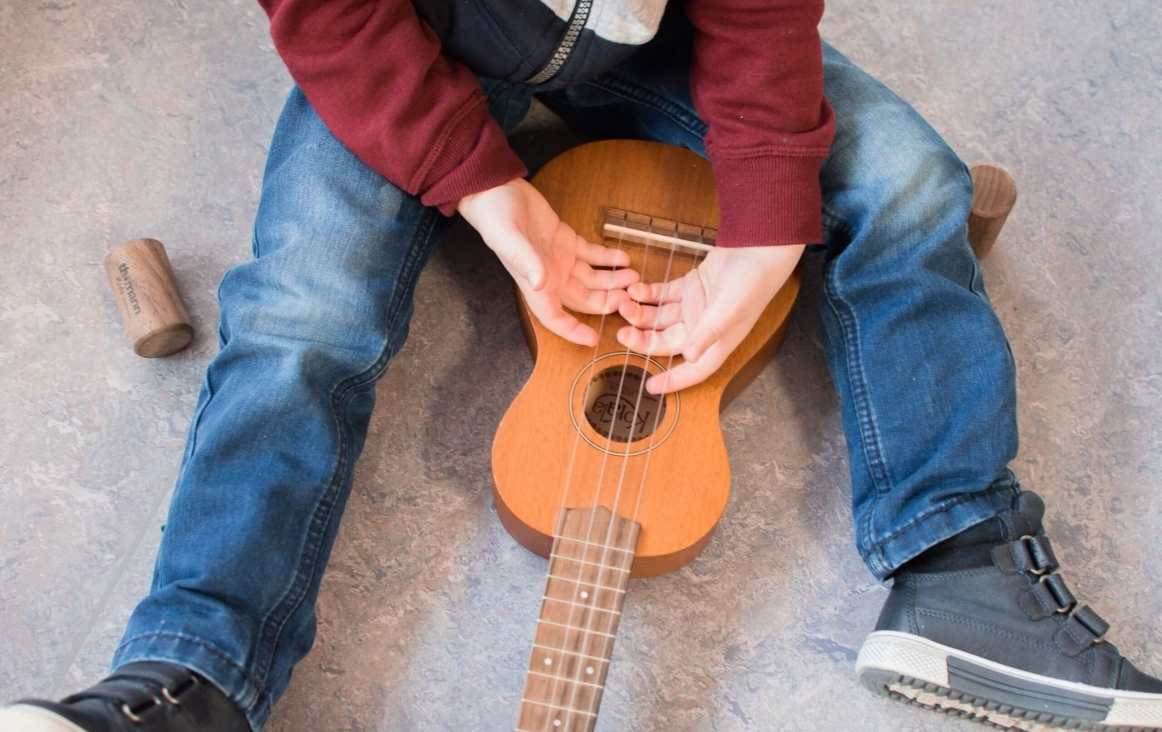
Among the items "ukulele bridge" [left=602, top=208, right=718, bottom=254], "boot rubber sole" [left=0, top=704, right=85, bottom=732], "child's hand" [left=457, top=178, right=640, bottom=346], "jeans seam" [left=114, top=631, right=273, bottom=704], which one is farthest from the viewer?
"ukulele bridge" [left=602, top=208, right=718, bottom=254]

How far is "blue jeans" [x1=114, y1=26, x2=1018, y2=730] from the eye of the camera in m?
0.82

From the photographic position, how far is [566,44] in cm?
88

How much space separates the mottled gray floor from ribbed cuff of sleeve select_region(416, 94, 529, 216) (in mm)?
234

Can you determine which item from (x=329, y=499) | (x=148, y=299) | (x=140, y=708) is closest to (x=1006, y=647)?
(x=329, y=499)

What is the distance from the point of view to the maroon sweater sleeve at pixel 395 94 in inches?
32.6

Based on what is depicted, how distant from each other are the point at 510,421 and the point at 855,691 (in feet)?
1.38

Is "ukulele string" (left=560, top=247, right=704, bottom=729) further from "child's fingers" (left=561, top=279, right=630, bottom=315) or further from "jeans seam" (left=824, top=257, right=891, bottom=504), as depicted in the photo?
"jeans seam" (left=824, top=257, right=891, bottom=504)

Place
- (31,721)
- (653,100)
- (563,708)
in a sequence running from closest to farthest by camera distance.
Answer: (31,721) → (563,708) → (653,100)

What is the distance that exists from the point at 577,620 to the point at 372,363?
0.30m

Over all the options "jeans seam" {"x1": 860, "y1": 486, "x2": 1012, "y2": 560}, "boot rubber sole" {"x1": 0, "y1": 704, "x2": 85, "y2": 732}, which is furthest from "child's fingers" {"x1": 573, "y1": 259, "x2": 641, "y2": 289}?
"boot rubber sole" {"x1": 0, "y1": 704, "x2": 85, "y2": 732}

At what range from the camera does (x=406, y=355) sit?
1.08 metres

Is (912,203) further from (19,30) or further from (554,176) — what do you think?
(19,30)

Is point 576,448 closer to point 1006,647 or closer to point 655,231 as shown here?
point 655,231

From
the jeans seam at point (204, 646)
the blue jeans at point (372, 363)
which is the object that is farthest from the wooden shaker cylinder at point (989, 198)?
the jeans seam at point (204, 646)
